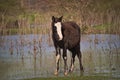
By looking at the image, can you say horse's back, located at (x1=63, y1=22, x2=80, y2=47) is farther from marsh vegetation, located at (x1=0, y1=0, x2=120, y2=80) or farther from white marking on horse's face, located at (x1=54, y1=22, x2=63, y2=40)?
marsh vegetation, located at (x1=0, y1=0, x2=120, y2=80)

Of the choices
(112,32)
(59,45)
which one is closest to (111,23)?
(112,32)

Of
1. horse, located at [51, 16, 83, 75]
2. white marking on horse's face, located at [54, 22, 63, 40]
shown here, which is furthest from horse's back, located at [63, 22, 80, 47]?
white marking on horse's face, located at [54, 22, 63, 40]

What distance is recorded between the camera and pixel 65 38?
Result: 1005cm

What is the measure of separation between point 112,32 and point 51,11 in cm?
210

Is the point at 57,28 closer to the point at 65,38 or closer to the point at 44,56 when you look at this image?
the point at 65,38

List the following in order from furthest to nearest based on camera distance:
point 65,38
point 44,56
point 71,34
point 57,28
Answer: point 44,56 < point 71,34 < point 65,38 < point 57,28

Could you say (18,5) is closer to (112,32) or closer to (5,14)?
(5,14)

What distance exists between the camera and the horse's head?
383 inches

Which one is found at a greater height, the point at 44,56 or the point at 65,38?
the point at 65,38

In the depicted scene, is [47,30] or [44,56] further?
[47,30]

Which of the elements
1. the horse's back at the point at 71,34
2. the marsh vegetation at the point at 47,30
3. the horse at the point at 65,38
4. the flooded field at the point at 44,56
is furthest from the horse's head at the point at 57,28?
the marsh vegetation at the point at 47,30

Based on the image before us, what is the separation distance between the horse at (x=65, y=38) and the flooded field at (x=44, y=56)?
1.00 ft

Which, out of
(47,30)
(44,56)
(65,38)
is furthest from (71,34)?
(47,30)

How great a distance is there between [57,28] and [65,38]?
0.43 meters
